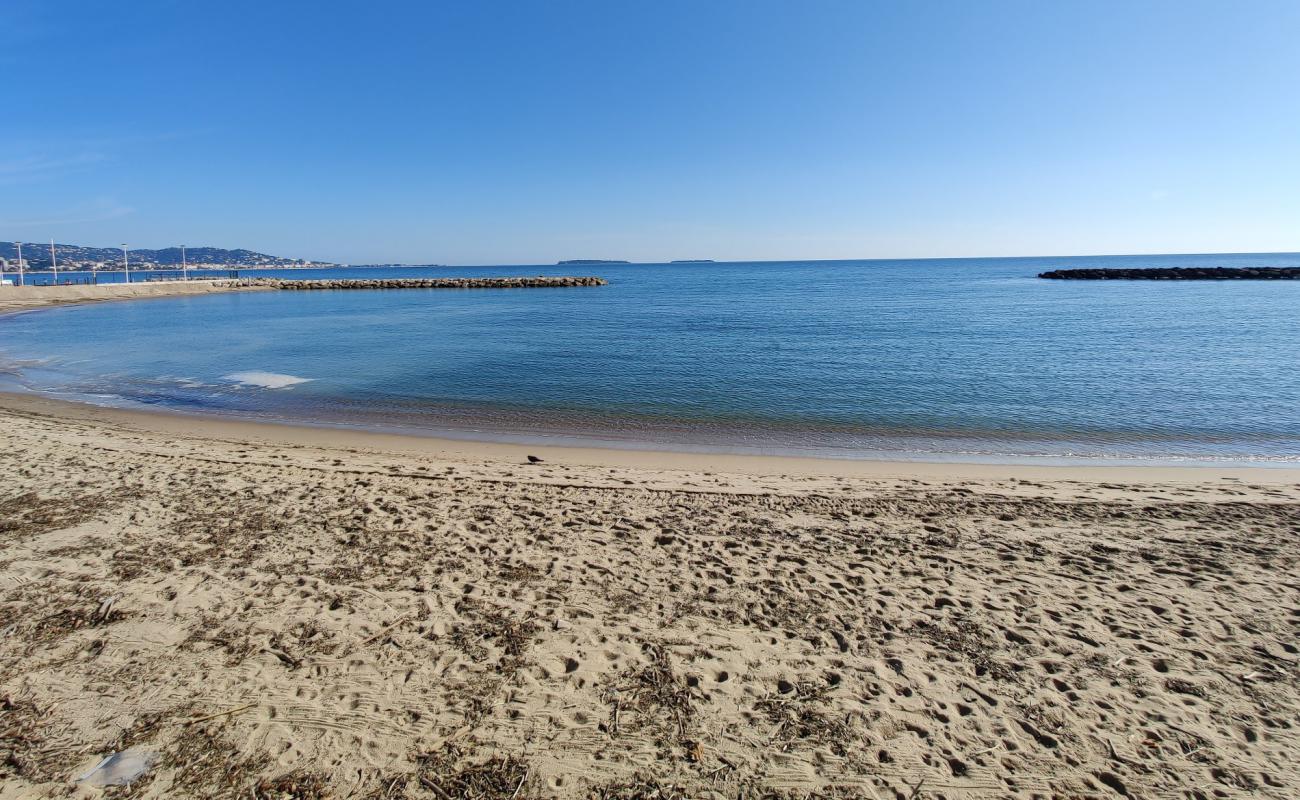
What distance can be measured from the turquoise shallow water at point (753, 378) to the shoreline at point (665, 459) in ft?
2.60

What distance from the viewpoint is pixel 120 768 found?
380 cm

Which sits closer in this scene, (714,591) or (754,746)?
(754,746)

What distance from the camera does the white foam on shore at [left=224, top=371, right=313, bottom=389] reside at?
794 inches

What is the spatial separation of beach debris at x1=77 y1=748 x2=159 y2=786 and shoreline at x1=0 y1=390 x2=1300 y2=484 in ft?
26.0

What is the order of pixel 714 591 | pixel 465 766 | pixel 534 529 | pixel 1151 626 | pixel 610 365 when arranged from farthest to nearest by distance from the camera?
pixel 610 365
pixel 534 529
pixel 714 591
pixel 1151 626
pixel 465 766

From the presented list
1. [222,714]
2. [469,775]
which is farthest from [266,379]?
[469,775]

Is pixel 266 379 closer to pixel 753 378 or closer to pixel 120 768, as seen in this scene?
pixel 753 378

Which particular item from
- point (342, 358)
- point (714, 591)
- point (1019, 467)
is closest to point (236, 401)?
point (342, 358)

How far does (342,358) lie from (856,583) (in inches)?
998

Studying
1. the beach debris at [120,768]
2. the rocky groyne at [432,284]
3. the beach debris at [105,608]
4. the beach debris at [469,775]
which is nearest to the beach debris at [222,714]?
the beach debris at [120,768]

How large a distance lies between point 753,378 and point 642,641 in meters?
16.2

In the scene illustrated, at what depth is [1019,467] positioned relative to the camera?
1173cm

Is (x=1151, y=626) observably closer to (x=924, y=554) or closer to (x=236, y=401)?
(x=924, y=554)

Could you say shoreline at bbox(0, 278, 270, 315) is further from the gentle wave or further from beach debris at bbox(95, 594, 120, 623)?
beach debris at bbox(95, 594, 120, 623)
